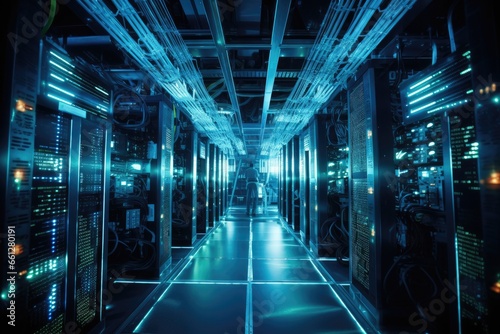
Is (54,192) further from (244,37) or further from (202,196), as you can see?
(202,196)

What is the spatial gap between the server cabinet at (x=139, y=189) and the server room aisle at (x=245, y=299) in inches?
21.9

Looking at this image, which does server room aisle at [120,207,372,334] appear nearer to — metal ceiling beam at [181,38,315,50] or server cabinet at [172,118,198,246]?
server cabinet at [172,118,198,246]

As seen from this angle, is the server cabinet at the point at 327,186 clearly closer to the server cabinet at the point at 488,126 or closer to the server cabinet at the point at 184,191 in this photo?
the server cabinet at the point at 184,191

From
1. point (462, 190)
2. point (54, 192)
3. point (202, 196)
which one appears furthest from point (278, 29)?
point (202, 196)

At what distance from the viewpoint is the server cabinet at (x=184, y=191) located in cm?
504

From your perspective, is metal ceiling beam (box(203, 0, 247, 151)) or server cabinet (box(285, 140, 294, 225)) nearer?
metal ceiling beam (box(203, 0, 247, 151))

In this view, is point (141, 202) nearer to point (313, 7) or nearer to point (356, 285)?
point (356, 285)

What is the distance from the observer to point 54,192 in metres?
1.63

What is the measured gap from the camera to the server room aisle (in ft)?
7.51

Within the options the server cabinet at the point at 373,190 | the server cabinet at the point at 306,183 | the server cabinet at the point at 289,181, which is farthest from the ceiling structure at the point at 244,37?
the server cabinet at the point at 289,181

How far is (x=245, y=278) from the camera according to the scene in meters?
3.40

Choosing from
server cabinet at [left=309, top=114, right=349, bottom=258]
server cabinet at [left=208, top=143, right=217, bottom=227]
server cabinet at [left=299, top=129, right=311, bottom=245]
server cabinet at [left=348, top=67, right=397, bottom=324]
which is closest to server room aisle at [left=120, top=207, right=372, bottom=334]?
server cabinet at [left=348, top=67, right=397, bottom=324]

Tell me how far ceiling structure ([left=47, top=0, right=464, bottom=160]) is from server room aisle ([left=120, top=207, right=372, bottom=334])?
2.64m

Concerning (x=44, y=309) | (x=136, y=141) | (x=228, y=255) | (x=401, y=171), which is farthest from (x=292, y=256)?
(x=44, y=309)
